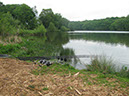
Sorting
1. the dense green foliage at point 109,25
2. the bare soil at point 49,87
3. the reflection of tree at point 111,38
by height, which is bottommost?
the reflection of tree at point 111,38

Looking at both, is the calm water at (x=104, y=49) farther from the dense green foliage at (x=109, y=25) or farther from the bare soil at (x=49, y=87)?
the dense green foliage at (x=109, y=25)

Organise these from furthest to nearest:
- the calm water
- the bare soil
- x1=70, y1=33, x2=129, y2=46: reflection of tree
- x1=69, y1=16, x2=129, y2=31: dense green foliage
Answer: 1. x1=69, y1=16, x2=129, y2=31: dense green foliage
2. x1=70, y1=33, x2=129, y2=46: reflection of tree
3. the calm water
4. the bare soil

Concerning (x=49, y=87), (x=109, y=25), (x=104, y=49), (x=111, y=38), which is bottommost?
(x=104, y=49)

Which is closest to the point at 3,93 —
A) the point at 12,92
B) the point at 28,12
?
the point at 12,92

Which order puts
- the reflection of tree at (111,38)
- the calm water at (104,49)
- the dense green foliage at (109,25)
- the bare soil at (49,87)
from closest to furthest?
1. the bare soil at (49,87)
2. the calm water at (104,49)
3. the reflection of tree at (111,38)
4. the dense green foliage at (109,25)

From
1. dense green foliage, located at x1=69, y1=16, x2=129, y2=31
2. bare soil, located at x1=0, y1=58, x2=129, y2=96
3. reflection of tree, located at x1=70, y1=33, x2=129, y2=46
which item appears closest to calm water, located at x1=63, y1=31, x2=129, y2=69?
reflection of tree, located at x1=70, y1=33, x2=129, y2=46

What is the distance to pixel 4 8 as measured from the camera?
7138 cm

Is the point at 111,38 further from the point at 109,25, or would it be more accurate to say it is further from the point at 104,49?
the point at 109,25

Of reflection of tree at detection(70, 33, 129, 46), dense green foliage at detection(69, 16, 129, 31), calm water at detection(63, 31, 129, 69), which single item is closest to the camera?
calm water at detection(63, 31, 129, 69)

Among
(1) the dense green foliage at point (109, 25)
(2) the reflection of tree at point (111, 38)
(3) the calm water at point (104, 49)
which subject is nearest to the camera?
(3) the calm water at point (104, 49)

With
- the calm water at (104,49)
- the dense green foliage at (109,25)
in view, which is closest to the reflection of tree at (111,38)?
the calm water at (104,49)

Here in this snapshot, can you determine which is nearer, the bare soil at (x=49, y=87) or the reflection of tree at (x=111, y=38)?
the bare soil at (x=49, y=87)

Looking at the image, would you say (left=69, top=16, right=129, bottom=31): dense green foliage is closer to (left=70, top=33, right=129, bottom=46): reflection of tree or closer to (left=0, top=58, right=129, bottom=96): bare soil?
(left=70, top=33, right=129, bottom=46): reflection of tree

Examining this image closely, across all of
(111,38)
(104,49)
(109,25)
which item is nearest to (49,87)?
(104,49)
